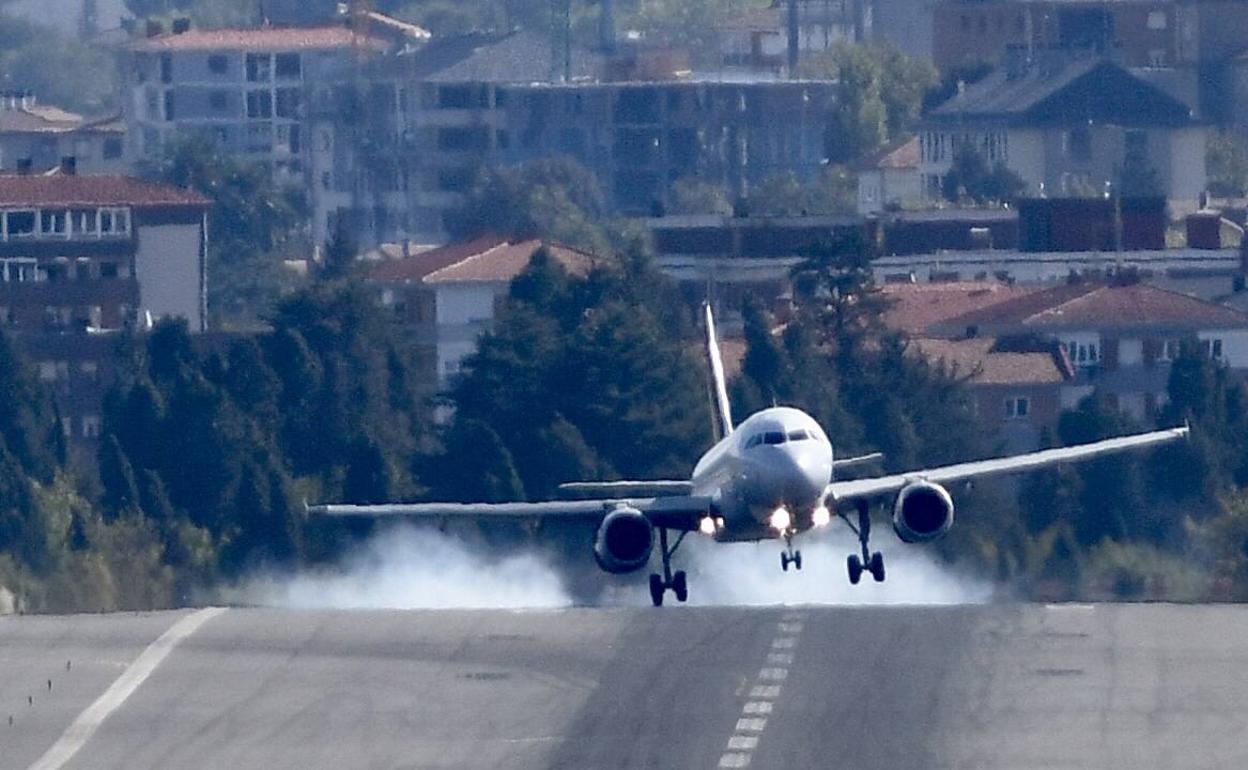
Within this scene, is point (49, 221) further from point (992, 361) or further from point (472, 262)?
point (992, 361)

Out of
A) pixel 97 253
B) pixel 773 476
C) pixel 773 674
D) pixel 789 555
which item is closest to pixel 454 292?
pixel 97 253

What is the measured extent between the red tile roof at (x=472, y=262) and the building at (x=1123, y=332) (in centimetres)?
2116

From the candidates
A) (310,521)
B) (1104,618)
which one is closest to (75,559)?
(310,521)

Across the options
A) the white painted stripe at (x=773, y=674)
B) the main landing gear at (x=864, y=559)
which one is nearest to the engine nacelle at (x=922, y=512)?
the main landing gear at (x=864, y=559)

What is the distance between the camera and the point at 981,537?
95.1 meters

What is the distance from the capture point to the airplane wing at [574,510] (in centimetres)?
5900

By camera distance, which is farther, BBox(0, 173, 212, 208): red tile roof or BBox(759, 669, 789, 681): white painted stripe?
BBox(0, 173, 212, 208): red tile roof

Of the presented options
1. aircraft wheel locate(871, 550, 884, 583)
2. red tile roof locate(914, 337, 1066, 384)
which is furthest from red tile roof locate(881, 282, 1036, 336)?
aircraft wheel locate(871, 550, 884, 583)

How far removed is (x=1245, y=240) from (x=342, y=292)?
43.1m

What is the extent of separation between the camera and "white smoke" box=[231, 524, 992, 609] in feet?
255

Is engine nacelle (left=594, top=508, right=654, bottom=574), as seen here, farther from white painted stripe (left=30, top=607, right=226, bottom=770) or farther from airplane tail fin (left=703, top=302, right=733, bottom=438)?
airplane tail fin (left=703, top=302, right=733, bottom=438)

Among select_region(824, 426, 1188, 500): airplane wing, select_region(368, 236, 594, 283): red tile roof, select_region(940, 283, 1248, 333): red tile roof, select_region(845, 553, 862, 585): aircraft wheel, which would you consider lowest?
select_region(940, 283, 1248, 333): red tile roof

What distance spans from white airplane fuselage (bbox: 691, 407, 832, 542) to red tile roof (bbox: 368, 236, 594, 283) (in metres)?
98.0

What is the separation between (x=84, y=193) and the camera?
174 m
